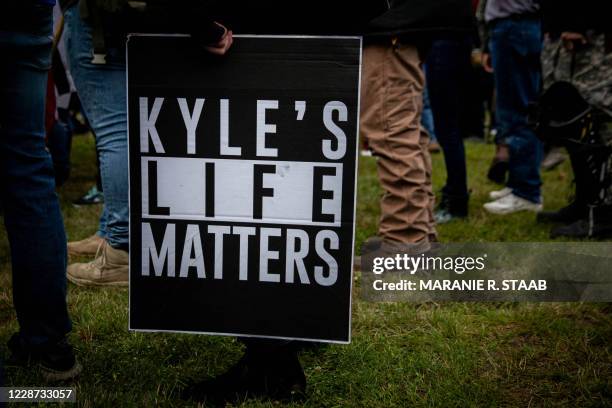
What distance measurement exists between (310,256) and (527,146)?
2803 mm

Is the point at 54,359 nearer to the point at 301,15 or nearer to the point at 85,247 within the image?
the point at 301,15

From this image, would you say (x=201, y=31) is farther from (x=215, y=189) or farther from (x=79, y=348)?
(x=79, y=348)

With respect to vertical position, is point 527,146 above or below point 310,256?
above

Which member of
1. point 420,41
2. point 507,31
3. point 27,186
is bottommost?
point 27,186

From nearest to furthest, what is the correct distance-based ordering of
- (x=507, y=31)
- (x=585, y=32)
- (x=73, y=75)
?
(x=73, y=75) < (x=585, y=32) < (x=507, y=31)

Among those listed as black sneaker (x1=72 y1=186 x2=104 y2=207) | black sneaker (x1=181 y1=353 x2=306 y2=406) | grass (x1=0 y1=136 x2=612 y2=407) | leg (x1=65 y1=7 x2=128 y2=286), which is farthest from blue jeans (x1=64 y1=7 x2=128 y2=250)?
black sneaker (x1=72 y1=186 x2=104 y2=207)

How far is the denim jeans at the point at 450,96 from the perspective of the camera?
3.53m

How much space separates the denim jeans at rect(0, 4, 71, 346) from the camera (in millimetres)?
1564

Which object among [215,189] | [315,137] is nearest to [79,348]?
[215,189]

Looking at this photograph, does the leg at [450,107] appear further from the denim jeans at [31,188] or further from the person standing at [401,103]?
the denim jeans at [31,188]

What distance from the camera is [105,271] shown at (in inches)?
102

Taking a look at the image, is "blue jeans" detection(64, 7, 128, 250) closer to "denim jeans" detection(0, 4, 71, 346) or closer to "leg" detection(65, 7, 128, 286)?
"leg" detection(65, 7, 128, 286)

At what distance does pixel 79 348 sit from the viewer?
199 cm

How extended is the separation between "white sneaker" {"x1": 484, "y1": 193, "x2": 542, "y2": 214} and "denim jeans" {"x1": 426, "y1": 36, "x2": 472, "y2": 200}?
0.34 m
